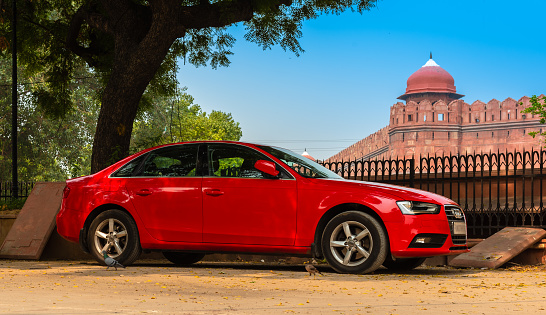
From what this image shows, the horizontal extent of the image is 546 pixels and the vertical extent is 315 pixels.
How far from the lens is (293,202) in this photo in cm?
795

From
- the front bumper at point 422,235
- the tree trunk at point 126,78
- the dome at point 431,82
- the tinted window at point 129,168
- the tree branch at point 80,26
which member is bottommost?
the front bumper at point 422,235

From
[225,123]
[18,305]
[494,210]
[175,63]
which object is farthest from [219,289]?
[225,123]

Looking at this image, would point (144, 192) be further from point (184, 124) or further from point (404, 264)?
point (184, 124)

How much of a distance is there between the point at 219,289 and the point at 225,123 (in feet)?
213

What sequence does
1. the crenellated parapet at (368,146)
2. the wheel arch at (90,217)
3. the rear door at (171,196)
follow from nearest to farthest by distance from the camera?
the rear door at (171,196) < the wheel arch at (90,217) < the crenellated parapet at (368,146)

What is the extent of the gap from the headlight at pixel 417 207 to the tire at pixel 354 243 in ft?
1.02

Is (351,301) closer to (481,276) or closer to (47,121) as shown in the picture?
(481,276)

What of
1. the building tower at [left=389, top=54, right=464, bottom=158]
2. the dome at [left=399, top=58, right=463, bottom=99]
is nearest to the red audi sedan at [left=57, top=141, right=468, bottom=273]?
the building tower at [left=389, top=54, right=464, bottom=158]

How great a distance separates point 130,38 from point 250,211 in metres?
5.64

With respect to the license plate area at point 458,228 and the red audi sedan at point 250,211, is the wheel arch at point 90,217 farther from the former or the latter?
the license plate area at point 458,228

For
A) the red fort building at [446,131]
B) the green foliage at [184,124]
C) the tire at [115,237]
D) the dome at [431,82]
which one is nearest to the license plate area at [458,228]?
the tire at [115,237]

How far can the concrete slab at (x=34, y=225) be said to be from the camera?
35.0ft

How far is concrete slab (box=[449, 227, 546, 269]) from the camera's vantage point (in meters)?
9.38

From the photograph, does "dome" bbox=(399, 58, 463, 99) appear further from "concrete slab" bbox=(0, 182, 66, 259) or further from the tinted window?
the tinted window
